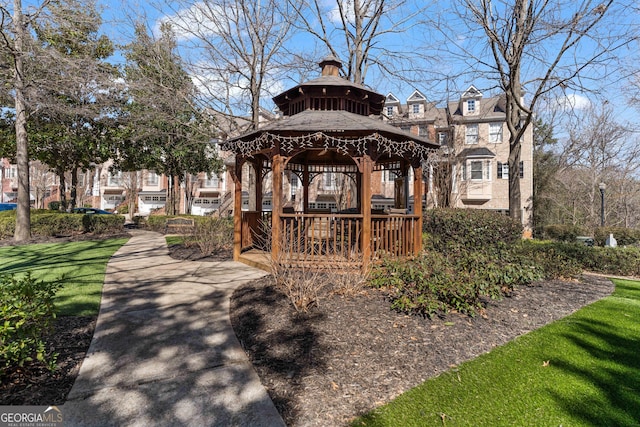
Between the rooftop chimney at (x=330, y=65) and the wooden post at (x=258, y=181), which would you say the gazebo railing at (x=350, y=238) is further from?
the rooftop chimney at (x=330, y=65)

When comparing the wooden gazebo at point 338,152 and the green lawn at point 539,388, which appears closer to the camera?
the green lawn at point 539,388

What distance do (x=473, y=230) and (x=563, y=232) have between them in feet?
48.0

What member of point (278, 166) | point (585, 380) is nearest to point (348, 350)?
point (585, 380)

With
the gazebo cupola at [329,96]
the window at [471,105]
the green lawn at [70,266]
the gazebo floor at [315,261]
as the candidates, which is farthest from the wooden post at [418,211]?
the window at [471,105]

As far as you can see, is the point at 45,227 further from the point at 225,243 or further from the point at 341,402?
the point at 341,402

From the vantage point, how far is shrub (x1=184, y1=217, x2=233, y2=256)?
10203 mm

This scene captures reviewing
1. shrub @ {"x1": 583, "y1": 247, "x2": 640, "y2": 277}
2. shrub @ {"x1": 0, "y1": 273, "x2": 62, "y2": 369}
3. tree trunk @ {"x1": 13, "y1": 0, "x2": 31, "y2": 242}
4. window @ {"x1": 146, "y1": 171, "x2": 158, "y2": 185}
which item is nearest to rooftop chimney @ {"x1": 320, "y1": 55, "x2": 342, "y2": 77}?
shrub @ {"x1": 0, "y1": 273, "x2": 62, "y2": 369}

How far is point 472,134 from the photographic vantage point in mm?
27141

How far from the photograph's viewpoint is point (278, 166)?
7496 mm

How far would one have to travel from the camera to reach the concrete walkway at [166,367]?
2799 millimetres

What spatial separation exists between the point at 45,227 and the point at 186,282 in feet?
38.8

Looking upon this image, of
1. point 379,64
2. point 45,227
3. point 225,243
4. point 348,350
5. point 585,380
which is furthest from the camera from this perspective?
point 379,64

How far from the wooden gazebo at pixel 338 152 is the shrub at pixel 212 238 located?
3.81 ft

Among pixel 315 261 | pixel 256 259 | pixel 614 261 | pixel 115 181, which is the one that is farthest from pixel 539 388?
pixel 115 181
